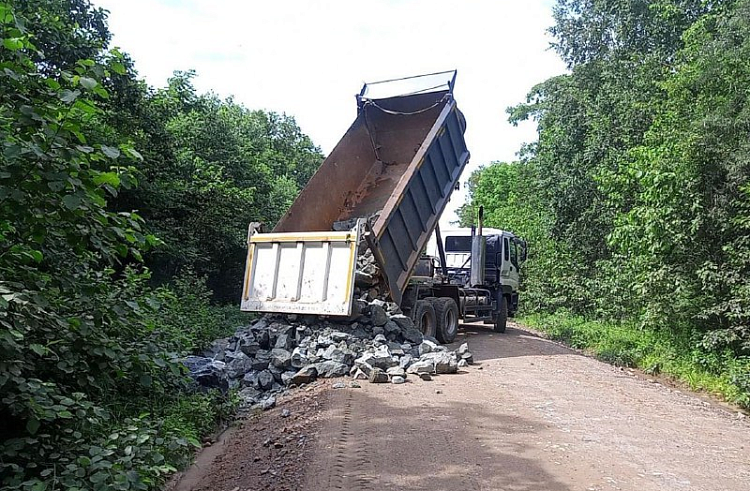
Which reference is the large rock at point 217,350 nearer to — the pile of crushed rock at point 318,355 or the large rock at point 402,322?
the pile of crushed rock at point 318,355

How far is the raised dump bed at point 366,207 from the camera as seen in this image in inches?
325

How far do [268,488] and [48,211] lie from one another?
2311mm

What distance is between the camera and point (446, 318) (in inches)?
448

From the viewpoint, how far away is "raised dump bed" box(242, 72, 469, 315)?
27.1ft

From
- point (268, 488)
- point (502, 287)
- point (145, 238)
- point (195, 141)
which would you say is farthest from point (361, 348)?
point (195, 141)

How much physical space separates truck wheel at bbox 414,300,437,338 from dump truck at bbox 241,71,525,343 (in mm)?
18

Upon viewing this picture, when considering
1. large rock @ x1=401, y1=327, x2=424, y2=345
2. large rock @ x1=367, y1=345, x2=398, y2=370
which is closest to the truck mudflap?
large rock @ x1=367, y1=345, x2=398, y2=370

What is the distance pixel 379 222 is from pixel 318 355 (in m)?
2.24

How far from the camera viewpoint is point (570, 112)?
61.1 ft

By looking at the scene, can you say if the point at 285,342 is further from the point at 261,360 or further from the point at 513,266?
the point at 513,266

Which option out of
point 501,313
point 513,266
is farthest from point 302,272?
point 513,266

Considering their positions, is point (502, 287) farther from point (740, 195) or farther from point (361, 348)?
point (361, 348)

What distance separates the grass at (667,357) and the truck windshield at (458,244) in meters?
3.37

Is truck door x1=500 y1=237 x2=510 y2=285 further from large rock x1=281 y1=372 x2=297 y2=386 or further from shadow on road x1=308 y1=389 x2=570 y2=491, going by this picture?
shadow on road x1=308 y1=389 x2=570 y2=491
